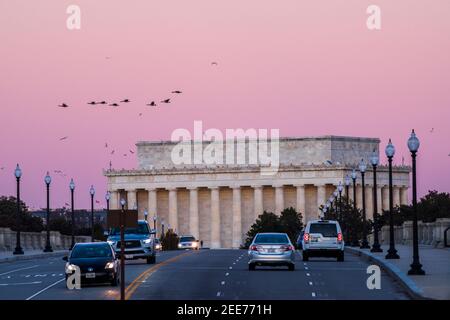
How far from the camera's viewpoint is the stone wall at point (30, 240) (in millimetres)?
103750

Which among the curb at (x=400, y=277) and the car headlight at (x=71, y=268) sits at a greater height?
the car headlight at (x=71, y=268)

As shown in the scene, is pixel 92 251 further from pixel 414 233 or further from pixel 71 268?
pixel 414 233

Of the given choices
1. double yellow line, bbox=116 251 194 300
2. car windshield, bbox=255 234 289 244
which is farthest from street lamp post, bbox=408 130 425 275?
double yellow line, bbox=116 251 194 300

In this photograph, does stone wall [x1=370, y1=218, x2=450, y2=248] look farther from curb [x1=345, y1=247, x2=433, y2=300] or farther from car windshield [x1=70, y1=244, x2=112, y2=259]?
car windshield [x1=70, y1=244, x2=112, y2=259]

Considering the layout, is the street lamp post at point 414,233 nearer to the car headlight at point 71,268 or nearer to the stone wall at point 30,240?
the car headlight at point 71,268

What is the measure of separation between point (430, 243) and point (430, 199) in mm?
97609

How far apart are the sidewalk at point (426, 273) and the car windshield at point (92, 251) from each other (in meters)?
9.63

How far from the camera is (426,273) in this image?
170 feet

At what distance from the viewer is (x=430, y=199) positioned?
607 feet

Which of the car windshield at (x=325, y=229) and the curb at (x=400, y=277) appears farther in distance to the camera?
the car windshield at (x=325, y=229)

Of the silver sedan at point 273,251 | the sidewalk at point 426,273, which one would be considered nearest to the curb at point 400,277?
the sidewalk at point 426,273

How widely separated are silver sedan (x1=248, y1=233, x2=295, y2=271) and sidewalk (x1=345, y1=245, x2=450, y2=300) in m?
3.73

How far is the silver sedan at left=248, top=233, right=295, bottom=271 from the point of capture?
5975cm
